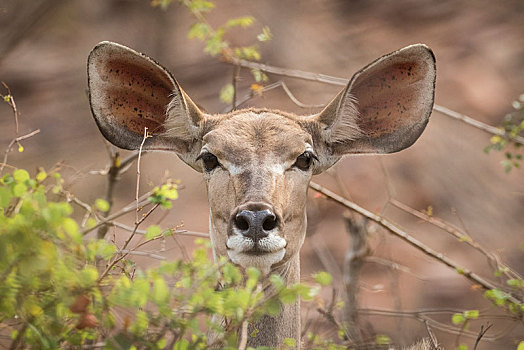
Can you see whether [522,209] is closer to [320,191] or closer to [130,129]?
[320,191]

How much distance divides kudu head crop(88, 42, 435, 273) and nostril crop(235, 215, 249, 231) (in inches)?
1.4

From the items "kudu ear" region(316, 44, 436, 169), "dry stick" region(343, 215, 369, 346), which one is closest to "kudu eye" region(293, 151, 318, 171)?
"kudu ear" region(316, 44, 436, 169)

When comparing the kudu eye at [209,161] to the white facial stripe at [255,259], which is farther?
the kudu eye at [209,161]

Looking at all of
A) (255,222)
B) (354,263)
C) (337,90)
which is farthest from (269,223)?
(337,90)

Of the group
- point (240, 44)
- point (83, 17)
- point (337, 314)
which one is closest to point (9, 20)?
point (83, 17)

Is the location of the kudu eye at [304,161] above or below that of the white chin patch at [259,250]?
above

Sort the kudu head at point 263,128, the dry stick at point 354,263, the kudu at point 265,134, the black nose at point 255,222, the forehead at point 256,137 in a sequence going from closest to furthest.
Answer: the black nose at point 255,222, the kudu at point 265,134, the kudu head at point 263,128, the forehead at point 256,137, the dry stick at point 354,263

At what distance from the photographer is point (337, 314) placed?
26.0 ft

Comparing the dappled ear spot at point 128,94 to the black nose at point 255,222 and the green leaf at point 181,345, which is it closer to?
the black nose at point 255,222

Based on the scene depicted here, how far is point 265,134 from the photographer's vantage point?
15.2 feet

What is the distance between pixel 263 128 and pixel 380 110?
0.93 meters

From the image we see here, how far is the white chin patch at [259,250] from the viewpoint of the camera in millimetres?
3875

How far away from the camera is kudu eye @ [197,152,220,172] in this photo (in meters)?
4.64

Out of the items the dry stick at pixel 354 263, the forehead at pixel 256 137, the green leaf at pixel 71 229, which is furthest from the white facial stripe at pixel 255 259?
the dry stick at pixel 354 263
